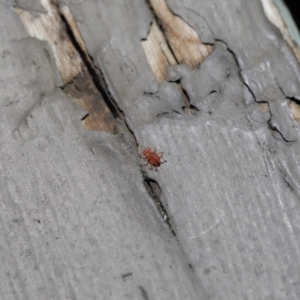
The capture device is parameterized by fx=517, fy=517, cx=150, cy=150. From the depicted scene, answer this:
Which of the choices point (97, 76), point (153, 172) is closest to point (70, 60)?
point (97, 76)

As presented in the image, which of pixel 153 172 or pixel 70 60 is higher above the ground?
pixel 70 60

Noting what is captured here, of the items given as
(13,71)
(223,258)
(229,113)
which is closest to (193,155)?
(229,113)

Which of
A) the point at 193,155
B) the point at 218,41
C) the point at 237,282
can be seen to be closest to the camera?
the point at 237,282

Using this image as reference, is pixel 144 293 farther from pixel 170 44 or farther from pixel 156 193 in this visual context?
pixel 170 44

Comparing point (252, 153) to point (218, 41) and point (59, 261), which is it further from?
point (59, 261)

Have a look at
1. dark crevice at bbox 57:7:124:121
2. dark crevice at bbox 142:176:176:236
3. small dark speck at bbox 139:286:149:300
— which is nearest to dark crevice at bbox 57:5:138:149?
dark crevice at bbox 57:7:124:121

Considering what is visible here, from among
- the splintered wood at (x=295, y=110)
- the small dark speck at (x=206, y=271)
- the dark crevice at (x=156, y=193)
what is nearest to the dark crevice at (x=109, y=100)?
the dark crevice at (x=156, y=193)

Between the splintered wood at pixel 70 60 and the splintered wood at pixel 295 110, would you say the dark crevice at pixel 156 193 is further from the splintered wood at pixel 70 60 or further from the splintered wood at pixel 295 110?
the splintered wood at pixel 295 110
